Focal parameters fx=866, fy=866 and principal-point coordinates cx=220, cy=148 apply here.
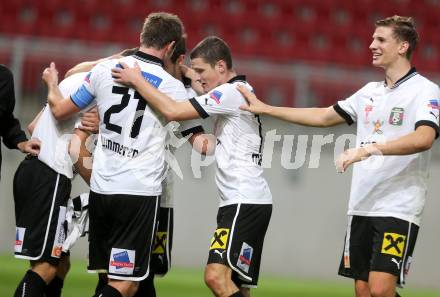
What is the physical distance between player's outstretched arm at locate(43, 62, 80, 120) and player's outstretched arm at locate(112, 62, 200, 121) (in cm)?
40

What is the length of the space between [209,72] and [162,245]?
3.90 feet

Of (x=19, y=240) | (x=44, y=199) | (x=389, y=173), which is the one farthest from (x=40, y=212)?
(x=389, y=173)

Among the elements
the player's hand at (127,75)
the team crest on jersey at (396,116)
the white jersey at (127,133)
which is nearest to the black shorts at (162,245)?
the white jersey at (127,133)

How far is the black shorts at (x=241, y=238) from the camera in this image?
5.46 m

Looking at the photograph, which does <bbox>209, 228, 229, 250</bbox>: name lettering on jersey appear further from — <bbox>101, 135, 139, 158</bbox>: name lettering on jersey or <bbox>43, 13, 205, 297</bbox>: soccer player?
<bbox>101, 135, 139, 158</bbox>: name lettering on jersey

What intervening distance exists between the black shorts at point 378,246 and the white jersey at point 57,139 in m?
1.91

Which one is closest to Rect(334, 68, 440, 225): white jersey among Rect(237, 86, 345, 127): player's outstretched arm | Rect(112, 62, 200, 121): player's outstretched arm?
Rect(237, 86, 345, 127): player's outstretched arm

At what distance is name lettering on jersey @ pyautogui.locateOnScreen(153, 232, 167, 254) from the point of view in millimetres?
5746

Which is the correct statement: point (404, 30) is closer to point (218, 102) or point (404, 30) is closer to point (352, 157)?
point (352, 157)

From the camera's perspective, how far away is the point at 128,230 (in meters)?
5.22

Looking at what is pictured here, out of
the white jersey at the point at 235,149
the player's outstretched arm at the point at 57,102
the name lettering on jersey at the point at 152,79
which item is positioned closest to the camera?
the name lettering on jersey at the point at 152,79

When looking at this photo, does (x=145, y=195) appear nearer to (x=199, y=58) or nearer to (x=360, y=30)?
(x=199, y=58)

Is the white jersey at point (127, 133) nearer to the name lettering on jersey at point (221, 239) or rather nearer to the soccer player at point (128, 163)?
the soccer player at point (128, 163)

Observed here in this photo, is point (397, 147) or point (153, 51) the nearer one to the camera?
point (397, 147)
